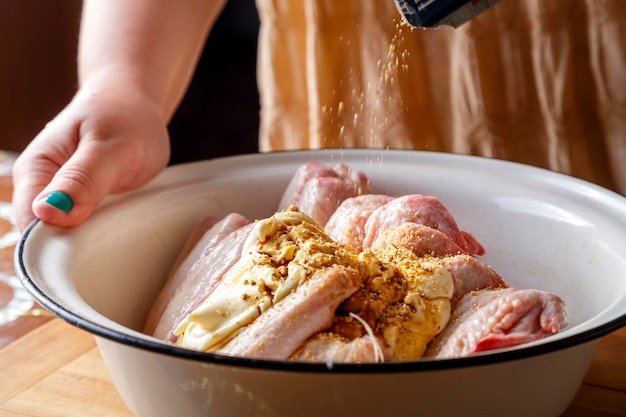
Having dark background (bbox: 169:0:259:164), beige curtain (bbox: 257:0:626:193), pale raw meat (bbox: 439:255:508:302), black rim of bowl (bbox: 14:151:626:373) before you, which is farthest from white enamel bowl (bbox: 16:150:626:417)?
dark background (bbox: 169:0:259:164)

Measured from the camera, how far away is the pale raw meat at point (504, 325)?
2.34ft

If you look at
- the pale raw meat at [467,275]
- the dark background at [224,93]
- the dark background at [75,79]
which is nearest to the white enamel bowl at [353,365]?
the pale raw meat at [467,275]

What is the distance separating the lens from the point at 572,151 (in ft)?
4.73

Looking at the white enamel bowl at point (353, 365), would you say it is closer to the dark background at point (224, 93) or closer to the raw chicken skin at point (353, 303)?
the raw chicken skin at point (353, 303)

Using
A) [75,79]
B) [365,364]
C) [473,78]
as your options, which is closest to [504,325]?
[365,364]

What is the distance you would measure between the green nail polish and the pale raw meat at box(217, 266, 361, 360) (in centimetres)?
36

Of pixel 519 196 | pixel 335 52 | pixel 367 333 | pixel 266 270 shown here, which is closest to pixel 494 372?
pixel 367 333

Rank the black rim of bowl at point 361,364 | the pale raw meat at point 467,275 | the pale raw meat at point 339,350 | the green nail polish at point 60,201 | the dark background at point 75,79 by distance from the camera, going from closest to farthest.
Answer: the black rim of bowl at point 361,364
the pale raw meat at point 339,350
the pale raw meat at point 467,275
the green nail polish at point 60,201
the dark background at point 75,79

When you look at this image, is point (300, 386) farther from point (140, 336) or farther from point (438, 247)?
point (438, 247)

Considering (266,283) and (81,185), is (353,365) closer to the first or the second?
(266,283)

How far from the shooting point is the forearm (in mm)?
1295

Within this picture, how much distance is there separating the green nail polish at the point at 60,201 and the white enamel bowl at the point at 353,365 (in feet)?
0.10

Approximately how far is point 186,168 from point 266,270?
0.48m

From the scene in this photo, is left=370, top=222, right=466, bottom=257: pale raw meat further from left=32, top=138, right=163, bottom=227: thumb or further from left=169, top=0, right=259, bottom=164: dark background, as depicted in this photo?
left=169, top=0, right=259, bottom=164: dark background
